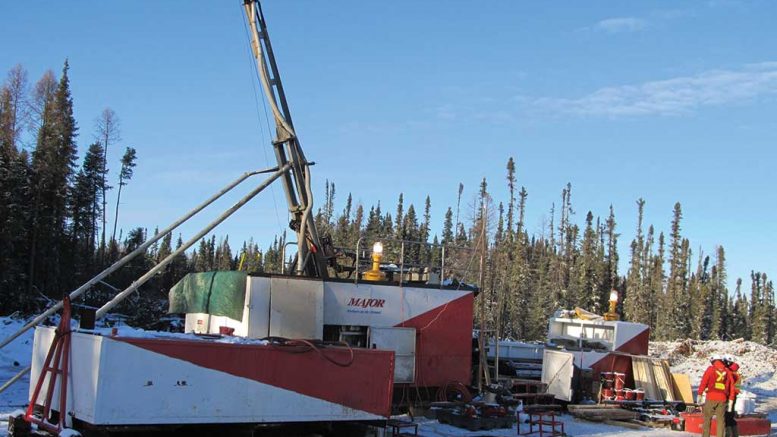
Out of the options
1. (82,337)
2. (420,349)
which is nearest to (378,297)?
(420,349)

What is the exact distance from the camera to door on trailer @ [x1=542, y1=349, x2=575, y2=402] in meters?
18.0

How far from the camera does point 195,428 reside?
8.77 metres

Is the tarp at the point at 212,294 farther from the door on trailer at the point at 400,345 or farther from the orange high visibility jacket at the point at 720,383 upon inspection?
the orange high visibility jacket at the point at 720,383

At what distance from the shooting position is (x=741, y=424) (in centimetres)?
1555

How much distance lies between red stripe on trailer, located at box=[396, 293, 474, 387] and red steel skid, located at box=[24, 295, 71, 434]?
26.8ft

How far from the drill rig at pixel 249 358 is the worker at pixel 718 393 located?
5.53m

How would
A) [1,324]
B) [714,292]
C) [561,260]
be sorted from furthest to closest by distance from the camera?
[714,292]
[561,260]
[1,324]

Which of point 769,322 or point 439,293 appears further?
point 769,322

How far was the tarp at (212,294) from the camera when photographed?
536 inches

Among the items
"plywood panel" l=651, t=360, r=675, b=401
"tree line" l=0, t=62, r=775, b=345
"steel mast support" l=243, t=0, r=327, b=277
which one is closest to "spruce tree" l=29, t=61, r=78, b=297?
"tree line" l=0, t=62, r=775, b=345

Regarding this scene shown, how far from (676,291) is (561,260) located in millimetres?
14864

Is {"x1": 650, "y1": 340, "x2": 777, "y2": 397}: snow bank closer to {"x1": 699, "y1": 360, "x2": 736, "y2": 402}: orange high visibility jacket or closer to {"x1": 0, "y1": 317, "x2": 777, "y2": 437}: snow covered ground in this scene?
{"x1": 0, "y1": 317, "x2": 777, "y2": 437}: snow covered ground

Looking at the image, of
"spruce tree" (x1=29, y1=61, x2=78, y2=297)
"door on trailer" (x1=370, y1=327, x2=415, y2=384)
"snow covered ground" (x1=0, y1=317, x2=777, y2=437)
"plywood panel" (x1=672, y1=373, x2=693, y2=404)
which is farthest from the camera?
"spruce tree" (x1=29, y1=61, x2=78, y2=297)

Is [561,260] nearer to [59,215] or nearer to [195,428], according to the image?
[59,215]
